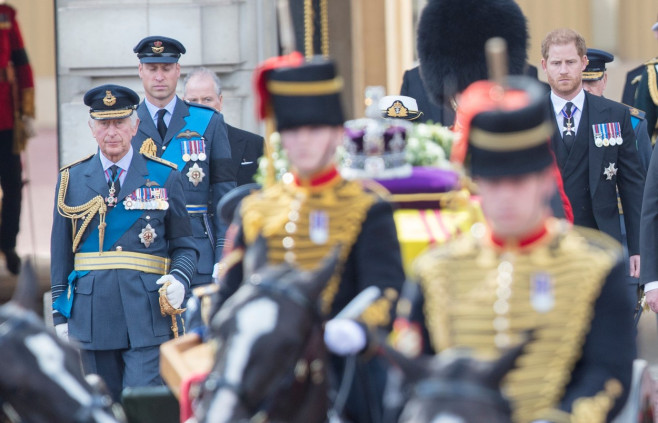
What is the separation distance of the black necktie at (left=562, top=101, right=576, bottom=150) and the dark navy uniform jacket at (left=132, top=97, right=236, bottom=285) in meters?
1.91

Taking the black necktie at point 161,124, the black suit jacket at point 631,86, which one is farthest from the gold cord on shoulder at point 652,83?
the black necktie at point 161,124

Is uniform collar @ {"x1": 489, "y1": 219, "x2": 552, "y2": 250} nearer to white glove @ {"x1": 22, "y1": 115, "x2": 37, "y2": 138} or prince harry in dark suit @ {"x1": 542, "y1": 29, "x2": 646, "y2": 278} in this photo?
prince harry in dark suit @ {"x1": 542, "y1": 29, "x2": 646, "y2": 278}

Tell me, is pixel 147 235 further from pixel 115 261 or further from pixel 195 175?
pixel 195 175

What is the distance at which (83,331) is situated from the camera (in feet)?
26.7

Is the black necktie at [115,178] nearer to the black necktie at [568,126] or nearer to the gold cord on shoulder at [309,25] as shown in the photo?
the gold cord on shoulder at [309,25]

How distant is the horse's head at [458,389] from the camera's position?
3.75 metres

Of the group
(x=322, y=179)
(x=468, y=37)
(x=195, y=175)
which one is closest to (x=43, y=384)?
(x=322, y=179)

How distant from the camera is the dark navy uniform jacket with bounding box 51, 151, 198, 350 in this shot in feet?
26.7

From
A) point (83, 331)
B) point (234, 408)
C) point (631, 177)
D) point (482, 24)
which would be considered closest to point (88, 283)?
point (83, 331)

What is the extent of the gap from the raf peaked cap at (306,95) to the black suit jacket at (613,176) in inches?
170

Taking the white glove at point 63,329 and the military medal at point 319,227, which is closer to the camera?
the military medal at point 319,227

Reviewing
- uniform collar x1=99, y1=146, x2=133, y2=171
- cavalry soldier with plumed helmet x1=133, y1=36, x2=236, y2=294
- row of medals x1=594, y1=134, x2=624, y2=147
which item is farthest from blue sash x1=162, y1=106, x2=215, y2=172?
row of medals x1=594, y1=134, x2=624, y2=147

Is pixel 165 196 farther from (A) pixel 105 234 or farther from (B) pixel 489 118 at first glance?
(B) pixel 489 118

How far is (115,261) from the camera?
8.14 m
